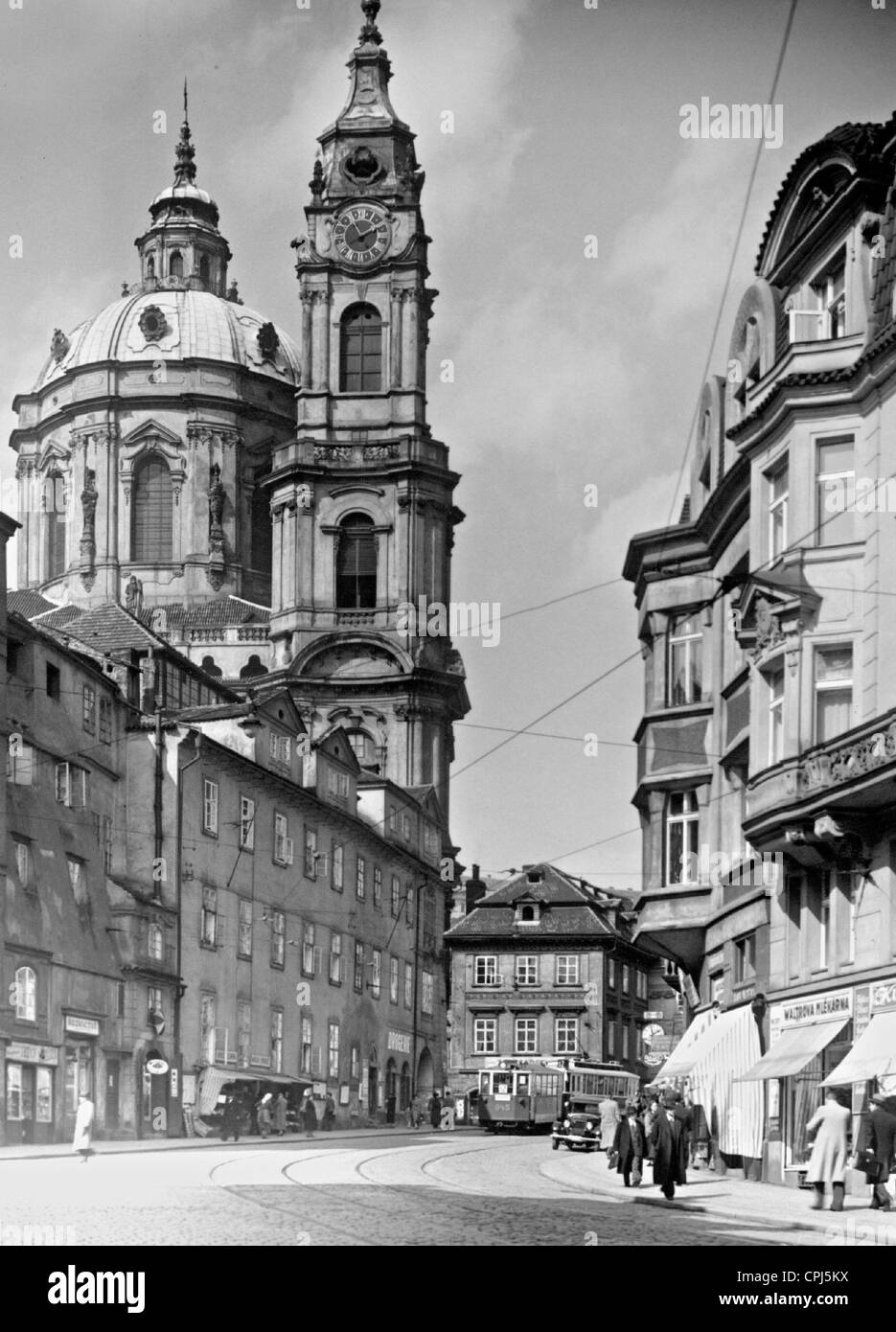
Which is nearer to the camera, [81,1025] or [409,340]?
[81,1025]

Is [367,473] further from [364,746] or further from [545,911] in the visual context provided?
[545,911]

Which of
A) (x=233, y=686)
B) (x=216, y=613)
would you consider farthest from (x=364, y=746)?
(x=216, y=613)

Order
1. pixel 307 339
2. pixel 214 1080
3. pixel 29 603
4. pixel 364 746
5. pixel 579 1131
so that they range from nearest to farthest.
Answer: pixel 579 1131
pixel 214 1080
pixel 29 603
pixel 364 746
pixel 307 339

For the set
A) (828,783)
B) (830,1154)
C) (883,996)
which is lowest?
(830,1154)

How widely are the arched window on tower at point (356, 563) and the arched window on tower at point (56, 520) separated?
17053 mm

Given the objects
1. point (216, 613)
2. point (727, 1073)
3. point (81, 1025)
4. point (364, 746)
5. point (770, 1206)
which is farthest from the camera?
point (216, 613)

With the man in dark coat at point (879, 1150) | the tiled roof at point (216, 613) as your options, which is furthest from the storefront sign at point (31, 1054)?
the tiled roof at point (216, 613)

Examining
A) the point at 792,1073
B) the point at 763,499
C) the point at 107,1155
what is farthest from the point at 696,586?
the point at 107,1155

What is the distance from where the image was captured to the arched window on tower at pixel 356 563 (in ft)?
330

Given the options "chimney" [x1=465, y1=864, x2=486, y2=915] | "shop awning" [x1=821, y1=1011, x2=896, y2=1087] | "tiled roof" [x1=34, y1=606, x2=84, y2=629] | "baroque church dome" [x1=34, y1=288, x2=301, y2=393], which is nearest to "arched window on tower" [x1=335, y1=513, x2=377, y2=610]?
"tiled roof" [x1=34, y1=606, x2=84, y2=629]

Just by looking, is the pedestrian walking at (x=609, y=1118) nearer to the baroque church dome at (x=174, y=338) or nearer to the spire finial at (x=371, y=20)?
the spire finial at (x=371, y=20)

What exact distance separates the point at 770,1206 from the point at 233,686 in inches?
2555

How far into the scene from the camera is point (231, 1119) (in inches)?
2379
